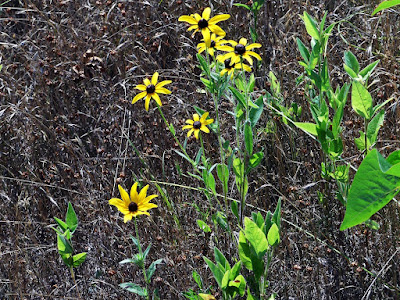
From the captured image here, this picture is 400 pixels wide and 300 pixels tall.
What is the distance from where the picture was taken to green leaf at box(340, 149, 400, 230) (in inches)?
23.5

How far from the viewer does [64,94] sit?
9.80ft

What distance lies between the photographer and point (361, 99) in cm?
181

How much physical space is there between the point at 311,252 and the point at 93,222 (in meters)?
1.04

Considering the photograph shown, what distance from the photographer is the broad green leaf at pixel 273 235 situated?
1.58 metres

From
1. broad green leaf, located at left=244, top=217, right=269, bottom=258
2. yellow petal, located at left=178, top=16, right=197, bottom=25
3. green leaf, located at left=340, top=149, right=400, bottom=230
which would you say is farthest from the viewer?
yellow petal, located at left=178, top=16, right=197, bottom=25

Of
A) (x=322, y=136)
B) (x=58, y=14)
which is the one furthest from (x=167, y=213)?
(x=58, y=14)

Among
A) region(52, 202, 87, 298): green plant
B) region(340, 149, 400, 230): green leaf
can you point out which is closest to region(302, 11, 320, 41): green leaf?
region(52, 202, 87, 298): green plant

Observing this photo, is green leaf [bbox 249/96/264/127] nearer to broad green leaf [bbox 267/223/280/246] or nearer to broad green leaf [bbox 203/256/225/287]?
broad green leaf [bbox 267/223/280/246]

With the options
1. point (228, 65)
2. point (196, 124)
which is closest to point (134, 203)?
point (196, 124)

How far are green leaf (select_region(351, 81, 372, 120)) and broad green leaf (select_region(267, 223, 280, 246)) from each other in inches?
23.1

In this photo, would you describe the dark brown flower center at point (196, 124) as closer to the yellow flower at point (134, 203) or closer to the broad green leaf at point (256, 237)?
the yellow flower at point (134, 203)

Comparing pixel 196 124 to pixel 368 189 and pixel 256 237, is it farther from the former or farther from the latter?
pixel 368 189

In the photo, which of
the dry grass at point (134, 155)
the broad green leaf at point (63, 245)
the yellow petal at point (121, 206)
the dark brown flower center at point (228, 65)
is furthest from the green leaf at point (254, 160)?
the broad green leaf at point (63, 245)

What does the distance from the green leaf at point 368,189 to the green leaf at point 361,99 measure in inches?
48.4
